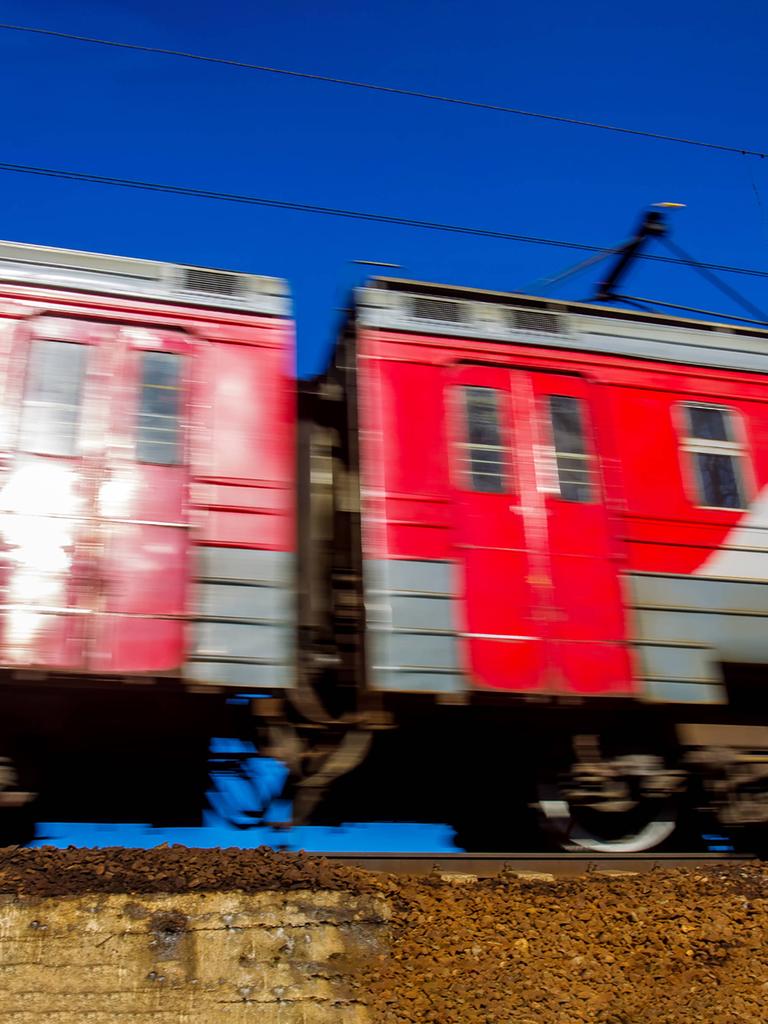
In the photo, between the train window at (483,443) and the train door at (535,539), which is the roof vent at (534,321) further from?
the train window at (483,443)

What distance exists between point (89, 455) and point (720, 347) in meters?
5.49

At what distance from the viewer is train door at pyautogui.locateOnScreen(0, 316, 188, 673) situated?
6734mm

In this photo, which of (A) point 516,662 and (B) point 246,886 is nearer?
(B) point 246,886

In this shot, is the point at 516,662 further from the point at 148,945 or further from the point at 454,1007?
the point at 148,945

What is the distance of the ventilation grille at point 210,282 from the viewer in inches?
324

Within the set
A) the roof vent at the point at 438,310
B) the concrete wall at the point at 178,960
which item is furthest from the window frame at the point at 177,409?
the concrete wall at the point at 178,960

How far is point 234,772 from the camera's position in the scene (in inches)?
322

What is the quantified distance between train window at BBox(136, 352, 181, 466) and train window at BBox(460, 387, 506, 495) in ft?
7.38

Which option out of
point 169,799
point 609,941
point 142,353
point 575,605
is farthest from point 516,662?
point 142,353

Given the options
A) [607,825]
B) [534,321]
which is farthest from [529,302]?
[607,825]

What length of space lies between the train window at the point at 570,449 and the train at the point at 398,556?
25 millimetres

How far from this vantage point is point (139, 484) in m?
7.32

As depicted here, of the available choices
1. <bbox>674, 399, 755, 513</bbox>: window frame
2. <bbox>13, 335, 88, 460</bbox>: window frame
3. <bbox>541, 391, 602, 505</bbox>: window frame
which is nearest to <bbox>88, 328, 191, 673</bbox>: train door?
<bbox>13, 335, 88, 460</bbox>: window frame

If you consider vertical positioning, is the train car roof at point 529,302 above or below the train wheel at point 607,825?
above
